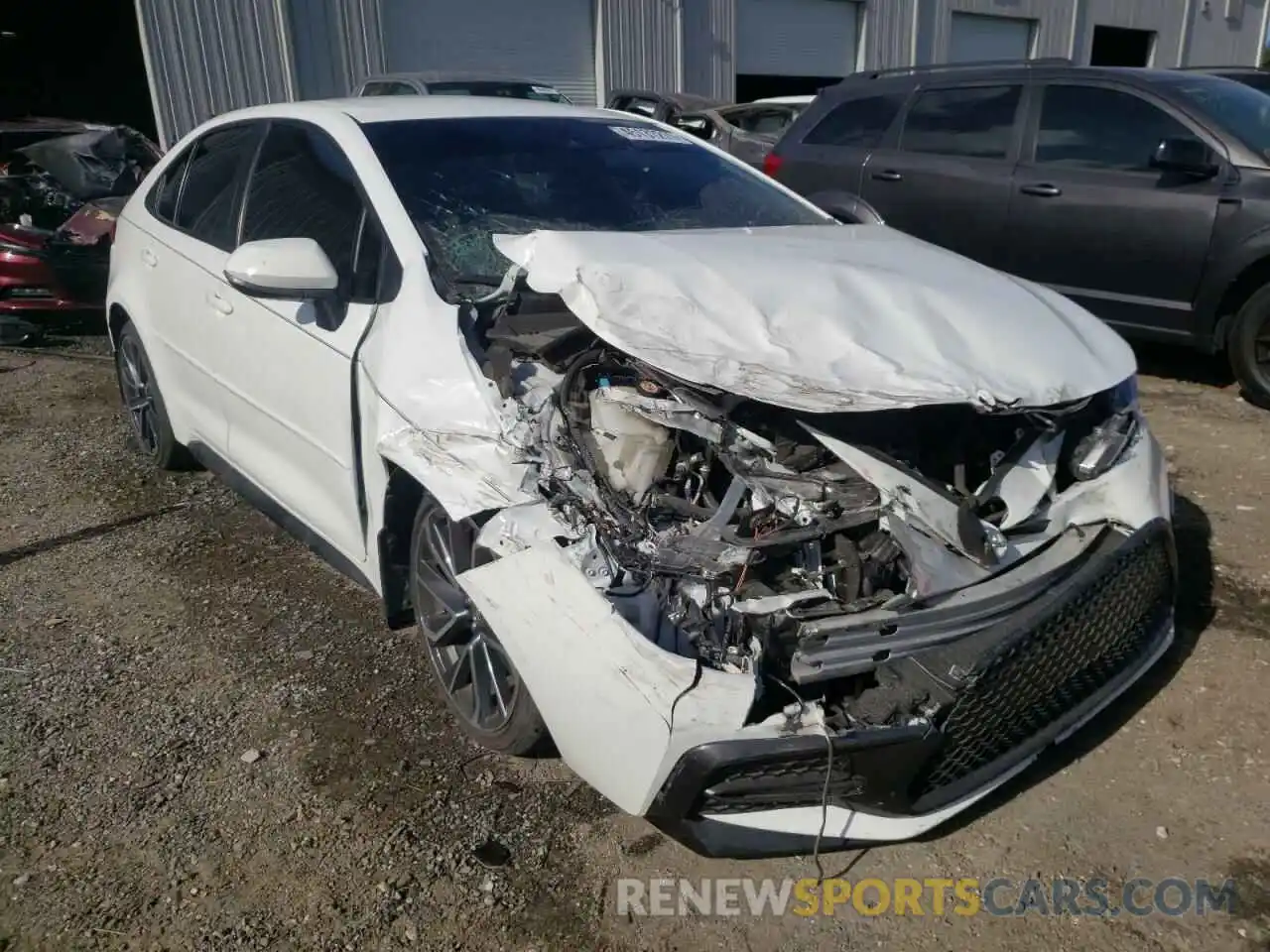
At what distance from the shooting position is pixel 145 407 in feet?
16.3

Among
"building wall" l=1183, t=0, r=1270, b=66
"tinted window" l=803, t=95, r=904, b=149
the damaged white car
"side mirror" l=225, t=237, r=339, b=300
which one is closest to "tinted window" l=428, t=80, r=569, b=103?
"tinted window" l=803, t=95, r=904, b=149

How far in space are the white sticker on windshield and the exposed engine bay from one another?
1408mm

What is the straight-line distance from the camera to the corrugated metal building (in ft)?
39.5

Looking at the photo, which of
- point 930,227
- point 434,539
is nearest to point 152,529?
point 434,539

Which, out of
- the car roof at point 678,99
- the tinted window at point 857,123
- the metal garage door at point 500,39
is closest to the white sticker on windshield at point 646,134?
the tinted window at point 857,123

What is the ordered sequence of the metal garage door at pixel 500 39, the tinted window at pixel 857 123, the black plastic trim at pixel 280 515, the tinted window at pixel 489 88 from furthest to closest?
the metal garage door at pixel 500 39, the tinted window at pixel 489 88, the tinted window at pixel 857 123, the black plastic trim at pixel 280 515

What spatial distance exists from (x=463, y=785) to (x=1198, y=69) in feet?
22.1

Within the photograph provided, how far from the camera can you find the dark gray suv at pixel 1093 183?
545cm

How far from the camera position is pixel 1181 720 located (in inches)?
116

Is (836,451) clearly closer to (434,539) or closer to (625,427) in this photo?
(625,427)

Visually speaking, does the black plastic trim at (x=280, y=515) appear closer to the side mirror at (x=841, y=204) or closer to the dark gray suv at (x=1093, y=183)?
the dark gray suv at (x=1093, y=183)

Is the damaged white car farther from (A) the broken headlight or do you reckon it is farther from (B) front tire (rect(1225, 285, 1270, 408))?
(B) front tire (rect(1225, 285, 1270, 408))

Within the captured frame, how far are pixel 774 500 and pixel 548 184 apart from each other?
64.4 inches

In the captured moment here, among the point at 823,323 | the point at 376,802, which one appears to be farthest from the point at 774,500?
the point at 376,802
